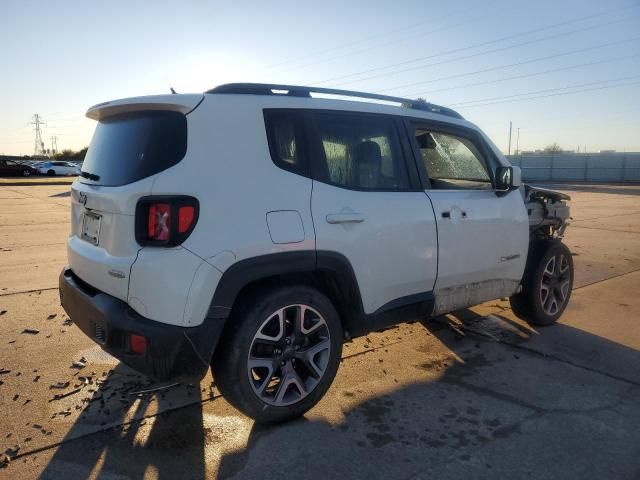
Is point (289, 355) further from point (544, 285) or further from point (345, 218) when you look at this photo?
point (544, 285)

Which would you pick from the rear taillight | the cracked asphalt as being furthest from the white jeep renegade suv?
the cracked asphalt

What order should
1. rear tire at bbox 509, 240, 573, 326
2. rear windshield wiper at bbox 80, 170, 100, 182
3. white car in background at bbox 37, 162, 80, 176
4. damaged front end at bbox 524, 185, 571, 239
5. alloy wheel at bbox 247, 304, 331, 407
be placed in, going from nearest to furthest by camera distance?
alloy wheel at bbox 247, 304, 331, 407
rear windshield wiper at bbox 80, 170, 100, 182
rear tire at bbox 509, 240, 573, 326
damaged front end at bbox 524, 185, 571, 239
white car in background at bbox 37, 162, 80, 176

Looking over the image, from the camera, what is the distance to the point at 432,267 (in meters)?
3.70

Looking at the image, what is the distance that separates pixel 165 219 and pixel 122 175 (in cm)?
49

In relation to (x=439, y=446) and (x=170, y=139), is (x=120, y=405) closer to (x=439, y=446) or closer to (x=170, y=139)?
(x=170, y=139)

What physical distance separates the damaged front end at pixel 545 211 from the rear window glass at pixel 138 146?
137 inches

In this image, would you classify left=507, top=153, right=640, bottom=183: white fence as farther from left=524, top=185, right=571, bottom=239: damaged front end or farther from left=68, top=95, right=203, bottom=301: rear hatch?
left=68, top=95, right=203, bottom=301: rear hatch

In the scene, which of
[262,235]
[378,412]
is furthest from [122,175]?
[378,412]

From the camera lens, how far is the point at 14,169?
41562mm

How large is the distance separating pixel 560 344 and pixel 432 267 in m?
1.75

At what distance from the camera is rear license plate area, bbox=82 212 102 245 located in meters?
3.02

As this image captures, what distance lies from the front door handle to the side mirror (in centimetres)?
164

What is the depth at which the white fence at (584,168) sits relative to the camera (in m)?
47.5

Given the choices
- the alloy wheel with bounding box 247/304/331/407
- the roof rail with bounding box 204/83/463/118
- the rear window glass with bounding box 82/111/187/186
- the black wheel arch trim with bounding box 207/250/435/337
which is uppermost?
the roof rail with bounding box 204/83/463/118
